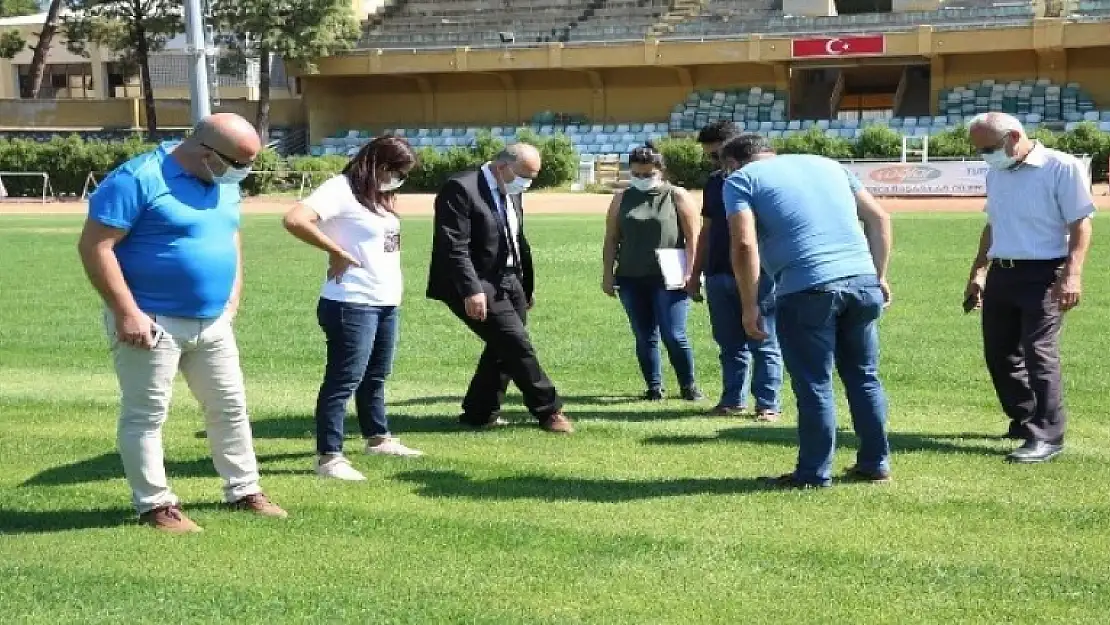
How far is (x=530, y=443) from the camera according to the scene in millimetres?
7488

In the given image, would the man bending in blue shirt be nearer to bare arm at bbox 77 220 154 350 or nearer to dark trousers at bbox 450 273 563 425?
dark trousers at bbox 450 273 563 425

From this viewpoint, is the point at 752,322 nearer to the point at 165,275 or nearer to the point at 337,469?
the point at 337,469

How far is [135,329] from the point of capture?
5172 mm

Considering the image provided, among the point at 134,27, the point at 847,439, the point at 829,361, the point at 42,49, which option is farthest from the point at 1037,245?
the point at 42,49

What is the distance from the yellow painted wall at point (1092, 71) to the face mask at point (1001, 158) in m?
40.6

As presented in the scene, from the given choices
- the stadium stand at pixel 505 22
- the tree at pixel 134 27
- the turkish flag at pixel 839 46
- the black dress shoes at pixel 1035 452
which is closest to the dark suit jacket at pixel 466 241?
the black dress shoes at pixel 1035 452

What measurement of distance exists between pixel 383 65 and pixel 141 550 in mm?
47871

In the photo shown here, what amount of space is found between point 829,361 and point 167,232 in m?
3.04

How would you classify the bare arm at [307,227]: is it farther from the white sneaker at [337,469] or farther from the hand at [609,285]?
the hand at [609,285]

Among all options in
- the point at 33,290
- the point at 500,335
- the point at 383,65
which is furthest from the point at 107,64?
the point at 500,335

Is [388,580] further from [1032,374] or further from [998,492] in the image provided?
[1032,374]

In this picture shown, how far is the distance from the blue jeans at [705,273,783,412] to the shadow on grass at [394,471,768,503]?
1740 mm

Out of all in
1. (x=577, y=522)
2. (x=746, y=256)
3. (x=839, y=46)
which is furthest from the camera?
(x=839, y=46)

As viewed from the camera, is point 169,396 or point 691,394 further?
point 691,394
